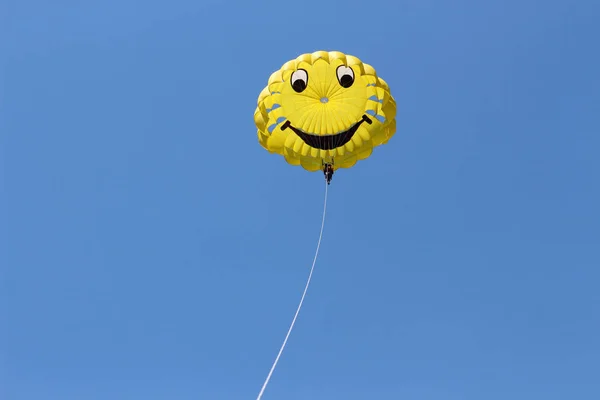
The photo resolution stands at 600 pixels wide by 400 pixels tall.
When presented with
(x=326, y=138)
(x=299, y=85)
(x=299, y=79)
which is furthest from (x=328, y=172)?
(x=299, y=79)

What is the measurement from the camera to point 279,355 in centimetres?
1028

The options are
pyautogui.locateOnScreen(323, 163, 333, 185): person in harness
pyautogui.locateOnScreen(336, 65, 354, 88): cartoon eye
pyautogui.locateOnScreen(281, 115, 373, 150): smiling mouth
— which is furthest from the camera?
pyautogui.locateOnScreen(323, 163, 333, 185): person in harness

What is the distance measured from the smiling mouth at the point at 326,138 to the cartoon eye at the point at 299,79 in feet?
5.03

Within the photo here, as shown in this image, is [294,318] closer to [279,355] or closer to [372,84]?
[279,355]

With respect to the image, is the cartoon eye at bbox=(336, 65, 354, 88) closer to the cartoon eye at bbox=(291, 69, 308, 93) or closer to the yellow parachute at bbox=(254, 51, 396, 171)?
the yellow parachute at bbox=(254, 51, 396, 171)

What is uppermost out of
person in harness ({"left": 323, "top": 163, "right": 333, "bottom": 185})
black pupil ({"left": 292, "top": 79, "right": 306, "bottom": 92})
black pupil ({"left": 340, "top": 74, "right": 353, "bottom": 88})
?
black pupil ({"left": 340, "top": 74, "right": 353, "bottom": 88})

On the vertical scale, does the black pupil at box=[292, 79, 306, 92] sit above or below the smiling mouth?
above

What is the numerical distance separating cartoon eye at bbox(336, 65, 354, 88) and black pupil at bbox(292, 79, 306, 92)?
1214 mm

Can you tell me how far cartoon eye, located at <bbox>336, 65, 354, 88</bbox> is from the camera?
1678 centimetres

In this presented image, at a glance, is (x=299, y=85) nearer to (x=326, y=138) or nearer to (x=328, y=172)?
(x=326, y=138)

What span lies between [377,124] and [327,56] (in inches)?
121

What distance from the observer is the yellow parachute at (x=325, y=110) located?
16.9 meters

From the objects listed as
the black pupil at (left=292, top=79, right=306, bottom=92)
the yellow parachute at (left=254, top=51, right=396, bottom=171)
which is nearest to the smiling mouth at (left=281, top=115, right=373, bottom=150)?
the yellow parachute at (left=254, top=51, right=396, bottom=171)

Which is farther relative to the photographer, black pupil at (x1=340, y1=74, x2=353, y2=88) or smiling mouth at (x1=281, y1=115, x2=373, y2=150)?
smiling mouth at (x1=281, y1=115, x2=373, y2=150)
